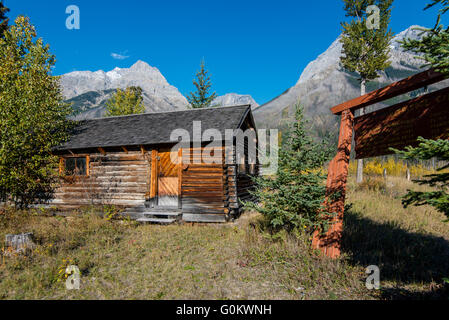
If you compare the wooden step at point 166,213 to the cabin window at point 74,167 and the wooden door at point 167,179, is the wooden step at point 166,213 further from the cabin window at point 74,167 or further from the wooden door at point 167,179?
the cabin window at point 74,167

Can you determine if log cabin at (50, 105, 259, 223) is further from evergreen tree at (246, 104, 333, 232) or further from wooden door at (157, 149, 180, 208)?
evergreen tree at (246, 104, 333, 232)

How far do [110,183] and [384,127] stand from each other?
11.0m

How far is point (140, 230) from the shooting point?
845 centimetres

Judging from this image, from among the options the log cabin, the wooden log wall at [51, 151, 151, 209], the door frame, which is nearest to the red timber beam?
the log cabin

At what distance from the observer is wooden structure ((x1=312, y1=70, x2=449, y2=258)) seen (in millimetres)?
3166

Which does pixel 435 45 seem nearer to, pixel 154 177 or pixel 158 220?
pixel 158 220

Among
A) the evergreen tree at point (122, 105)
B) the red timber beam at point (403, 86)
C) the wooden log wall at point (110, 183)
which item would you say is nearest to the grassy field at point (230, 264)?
the red timber beam at point (403, 86)

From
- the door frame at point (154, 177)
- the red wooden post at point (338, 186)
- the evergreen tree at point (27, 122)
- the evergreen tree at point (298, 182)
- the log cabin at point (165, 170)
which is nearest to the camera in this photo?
the red wooden post at point (338, 186)

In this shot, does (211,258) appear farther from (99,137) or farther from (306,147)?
(99,137)

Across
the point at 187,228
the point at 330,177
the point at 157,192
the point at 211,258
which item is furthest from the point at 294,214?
the point at 157,192

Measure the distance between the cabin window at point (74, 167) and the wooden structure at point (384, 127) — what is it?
11.3 meters

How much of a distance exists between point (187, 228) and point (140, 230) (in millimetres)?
1790

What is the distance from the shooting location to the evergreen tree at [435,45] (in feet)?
8.37
